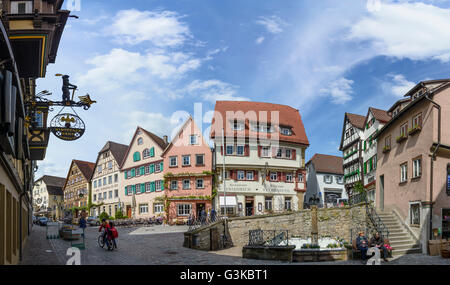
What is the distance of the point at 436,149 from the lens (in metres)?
19.7

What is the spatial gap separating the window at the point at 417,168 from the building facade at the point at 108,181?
42015mm

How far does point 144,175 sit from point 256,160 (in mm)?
16024

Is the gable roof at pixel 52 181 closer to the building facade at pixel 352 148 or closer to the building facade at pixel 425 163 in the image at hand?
the building facade at pixel 352 148

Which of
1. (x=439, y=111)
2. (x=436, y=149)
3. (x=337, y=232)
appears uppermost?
(x=439, y=111)

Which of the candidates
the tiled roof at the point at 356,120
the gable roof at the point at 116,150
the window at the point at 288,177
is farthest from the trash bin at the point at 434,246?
the gable roof at the point at 116,150

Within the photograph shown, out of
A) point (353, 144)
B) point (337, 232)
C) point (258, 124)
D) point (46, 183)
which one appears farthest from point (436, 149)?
point (46, 183)

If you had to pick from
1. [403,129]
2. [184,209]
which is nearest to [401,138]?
[403,129]

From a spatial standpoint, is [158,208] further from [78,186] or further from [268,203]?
[78,186]

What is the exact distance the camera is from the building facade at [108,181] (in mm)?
58656

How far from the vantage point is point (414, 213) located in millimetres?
21344

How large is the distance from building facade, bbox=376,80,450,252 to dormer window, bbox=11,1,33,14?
17.0m

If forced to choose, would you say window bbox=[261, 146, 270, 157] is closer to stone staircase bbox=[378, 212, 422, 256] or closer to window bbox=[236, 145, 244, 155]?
window bbox=[236, 145, 244, 155]
